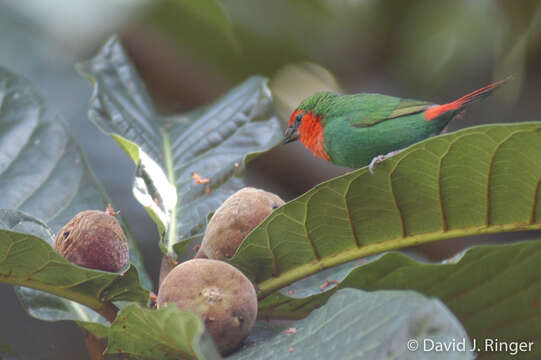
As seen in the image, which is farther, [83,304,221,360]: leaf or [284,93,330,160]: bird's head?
[284,93,330,160]: bird's head

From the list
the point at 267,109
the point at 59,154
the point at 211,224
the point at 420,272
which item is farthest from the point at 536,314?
the point at 59,154

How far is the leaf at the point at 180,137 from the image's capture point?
179 centimetres

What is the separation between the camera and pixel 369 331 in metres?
1.03

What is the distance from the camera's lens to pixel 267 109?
217cm

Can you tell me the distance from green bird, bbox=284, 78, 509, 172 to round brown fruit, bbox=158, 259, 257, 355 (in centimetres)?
82

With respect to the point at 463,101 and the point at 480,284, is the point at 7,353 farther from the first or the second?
the point at 463,101

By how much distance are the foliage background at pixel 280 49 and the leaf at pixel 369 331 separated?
1.41m

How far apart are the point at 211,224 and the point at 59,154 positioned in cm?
Result: 81

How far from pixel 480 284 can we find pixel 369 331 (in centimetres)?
43

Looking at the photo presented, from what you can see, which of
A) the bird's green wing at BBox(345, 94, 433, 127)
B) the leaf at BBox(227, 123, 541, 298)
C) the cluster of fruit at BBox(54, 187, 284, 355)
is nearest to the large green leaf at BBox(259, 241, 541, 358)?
the leaf at BBox(227, 123, 541, 298)

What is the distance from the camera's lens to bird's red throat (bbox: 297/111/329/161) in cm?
209

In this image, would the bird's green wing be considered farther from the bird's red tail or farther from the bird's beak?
the bird's beak

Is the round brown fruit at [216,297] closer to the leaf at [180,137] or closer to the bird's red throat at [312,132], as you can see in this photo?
the leaf at [180,137]

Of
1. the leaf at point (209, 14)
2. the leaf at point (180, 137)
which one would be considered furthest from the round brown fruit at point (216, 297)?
the leaf at point (209, 14)
